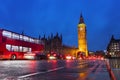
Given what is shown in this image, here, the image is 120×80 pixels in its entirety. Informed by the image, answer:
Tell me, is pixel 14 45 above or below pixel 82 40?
below

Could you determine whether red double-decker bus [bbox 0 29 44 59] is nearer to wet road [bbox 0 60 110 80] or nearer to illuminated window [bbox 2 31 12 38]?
illuminated window [bbox 2 31 12 38]

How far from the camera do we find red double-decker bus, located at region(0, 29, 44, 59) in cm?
4164

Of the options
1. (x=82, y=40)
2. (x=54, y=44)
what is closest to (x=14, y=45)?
(x=54, y=44)

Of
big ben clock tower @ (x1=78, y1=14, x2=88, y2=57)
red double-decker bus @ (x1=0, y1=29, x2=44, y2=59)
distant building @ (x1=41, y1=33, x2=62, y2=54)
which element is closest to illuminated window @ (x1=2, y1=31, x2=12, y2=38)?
red double-decker bus @ (x1=0, y1=29, x2=44, y2=59)

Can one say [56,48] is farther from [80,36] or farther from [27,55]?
[27,55]

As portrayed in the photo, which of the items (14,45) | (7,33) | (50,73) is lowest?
(50,73)

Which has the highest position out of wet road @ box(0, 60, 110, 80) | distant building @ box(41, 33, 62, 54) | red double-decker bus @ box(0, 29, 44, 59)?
distant building @ box(41, 33, 62, 54)

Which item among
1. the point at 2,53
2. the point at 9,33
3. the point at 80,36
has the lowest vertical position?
the point at 2,53

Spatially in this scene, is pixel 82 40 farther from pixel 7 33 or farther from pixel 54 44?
pixel 7 33

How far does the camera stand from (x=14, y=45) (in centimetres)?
4525

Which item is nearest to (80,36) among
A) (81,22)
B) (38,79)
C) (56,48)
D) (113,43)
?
(81,22)

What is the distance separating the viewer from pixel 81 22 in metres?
193

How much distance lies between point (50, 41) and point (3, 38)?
9012cm

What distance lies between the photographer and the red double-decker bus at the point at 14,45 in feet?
137
